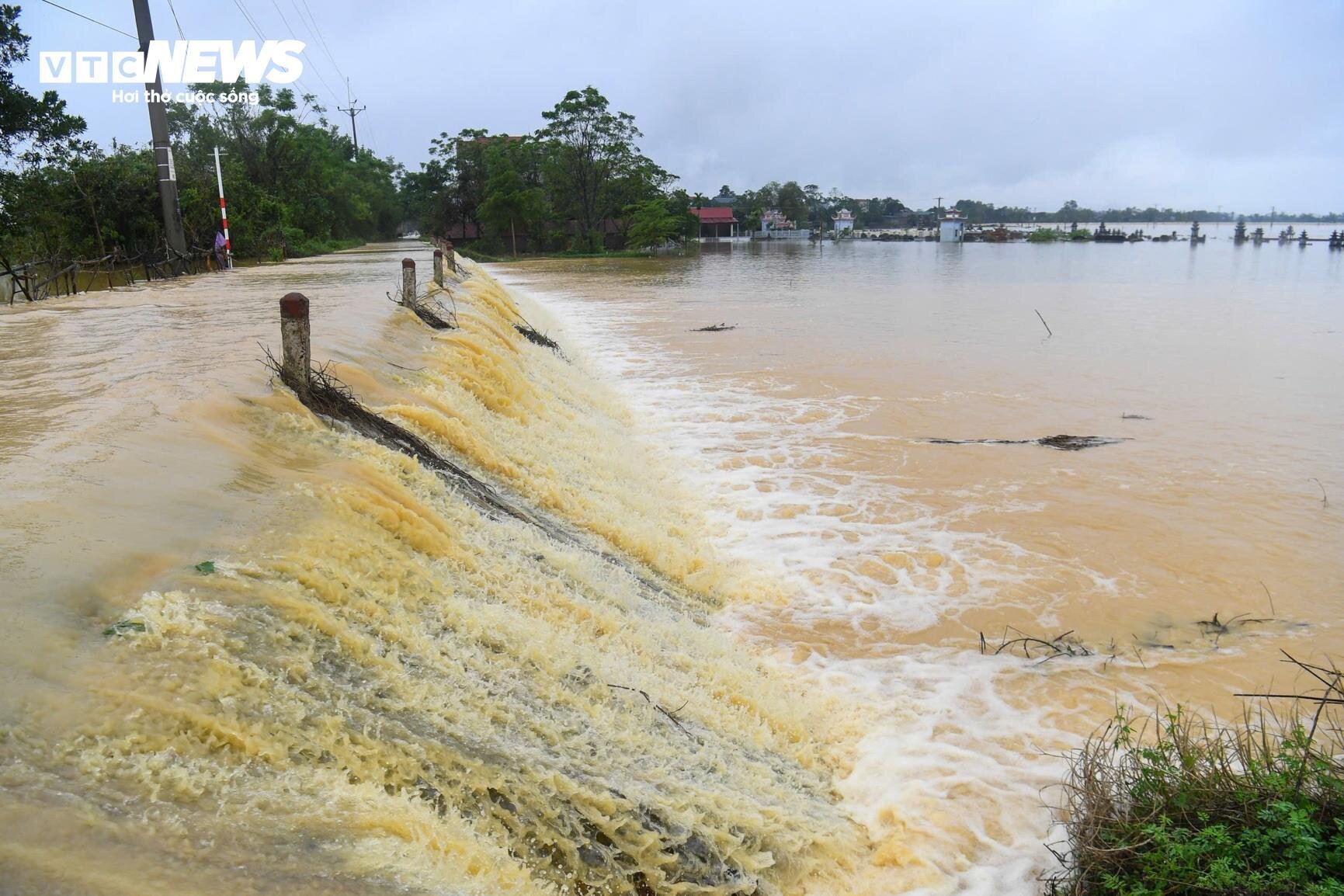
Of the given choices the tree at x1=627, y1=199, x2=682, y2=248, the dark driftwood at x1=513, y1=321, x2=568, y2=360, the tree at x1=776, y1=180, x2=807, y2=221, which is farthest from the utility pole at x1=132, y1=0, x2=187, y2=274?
the tree at x1=776, y1=180, x2=807, y2=221

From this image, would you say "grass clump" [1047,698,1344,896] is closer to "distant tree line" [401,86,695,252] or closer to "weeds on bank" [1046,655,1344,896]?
"weeds on bank" [1046,655,1344,896]

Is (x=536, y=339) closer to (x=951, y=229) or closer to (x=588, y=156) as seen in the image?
(x=588, y=156)

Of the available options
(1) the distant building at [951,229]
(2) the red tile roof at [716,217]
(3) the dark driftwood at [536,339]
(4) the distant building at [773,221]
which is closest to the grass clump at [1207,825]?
(3) the dark driftwood at [536,339]

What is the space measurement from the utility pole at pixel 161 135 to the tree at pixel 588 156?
49.0m

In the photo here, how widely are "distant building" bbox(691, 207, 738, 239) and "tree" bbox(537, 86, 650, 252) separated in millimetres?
37184

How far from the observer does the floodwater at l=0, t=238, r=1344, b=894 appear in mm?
2725

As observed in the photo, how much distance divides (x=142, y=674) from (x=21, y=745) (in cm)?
40

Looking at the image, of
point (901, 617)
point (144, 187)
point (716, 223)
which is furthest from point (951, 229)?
point (901, 617)

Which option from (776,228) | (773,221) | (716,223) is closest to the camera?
(716,223)

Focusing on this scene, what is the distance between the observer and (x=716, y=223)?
107500mm

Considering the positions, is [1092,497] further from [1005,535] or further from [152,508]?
[152,508]

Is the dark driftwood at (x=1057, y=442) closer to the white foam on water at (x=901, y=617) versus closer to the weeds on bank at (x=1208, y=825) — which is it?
the white foam on water at (x=901, y=617)

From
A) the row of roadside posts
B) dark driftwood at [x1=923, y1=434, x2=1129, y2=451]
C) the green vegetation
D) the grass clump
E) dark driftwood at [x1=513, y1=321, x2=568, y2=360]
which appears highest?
the green vegetation

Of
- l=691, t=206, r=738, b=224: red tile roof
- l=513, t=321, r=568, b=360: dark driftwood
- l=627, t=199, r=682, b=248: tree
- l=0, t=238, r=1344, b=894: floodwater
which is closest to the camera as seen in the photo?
l=0, t=238, r=1344, b=894: floodwater
